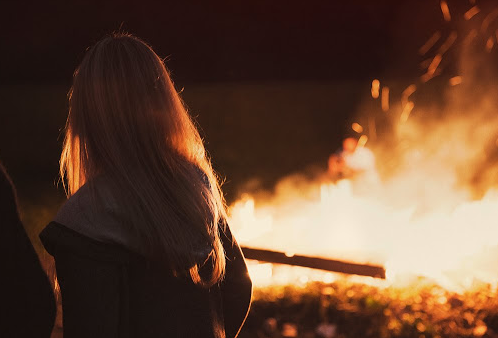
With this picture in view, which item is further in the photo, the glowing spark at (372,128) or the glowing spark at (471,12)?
the glowing spark at (372,128)

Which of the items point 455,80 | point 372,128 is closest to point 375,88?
point 372,128

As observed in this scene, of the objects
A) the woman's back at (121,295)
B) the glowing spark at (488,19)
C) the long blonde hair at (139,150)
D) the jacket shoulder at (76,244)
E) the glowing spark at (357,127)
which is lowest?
the glowing spark at (357,127)

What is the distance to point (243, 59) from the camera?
13.9m

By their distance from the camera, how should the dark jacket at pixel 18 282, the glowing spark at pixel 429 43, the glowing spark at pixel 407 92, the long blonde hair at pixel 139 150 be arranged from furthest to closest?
the glowing spark at pixel 407 92, the glowing spark at pixel 429 43, the long blonde hair at pixel 139 150, the dark jacket at pixel 18 282

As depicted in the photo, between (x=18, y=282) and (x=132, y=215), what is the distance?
344mm

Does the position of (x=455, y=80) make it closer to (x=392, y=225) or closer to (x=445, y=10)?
(x=445, y=10)

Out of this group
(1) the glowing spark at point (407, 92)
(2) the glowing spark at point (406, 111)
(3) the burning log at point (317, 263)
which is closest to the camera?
(3) the burning log at point (317, 263)

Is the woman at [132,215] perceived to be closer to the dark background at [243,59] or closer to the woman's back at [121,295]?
the woman's back at [121,295]

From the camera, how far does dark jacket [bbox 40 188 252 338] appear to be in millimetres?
1571

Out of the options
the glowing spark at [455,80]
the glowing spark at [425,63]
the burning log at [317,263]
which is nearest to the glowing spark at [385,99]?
the glowing spark at [425,63]

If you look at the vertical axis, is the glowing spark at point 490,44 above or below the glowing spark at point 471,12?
below

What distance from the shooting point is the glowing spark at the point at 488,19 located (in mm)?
10689

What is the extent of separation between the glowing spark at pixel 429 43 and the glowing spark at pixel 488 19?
6.58 feet

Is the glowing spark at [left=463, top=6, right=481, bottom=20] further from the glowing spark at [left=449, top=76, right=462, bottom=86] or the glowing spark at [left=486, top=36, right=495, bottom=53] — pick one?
the glowing spark at [left=449, top=76, right=462, bottom=86]
